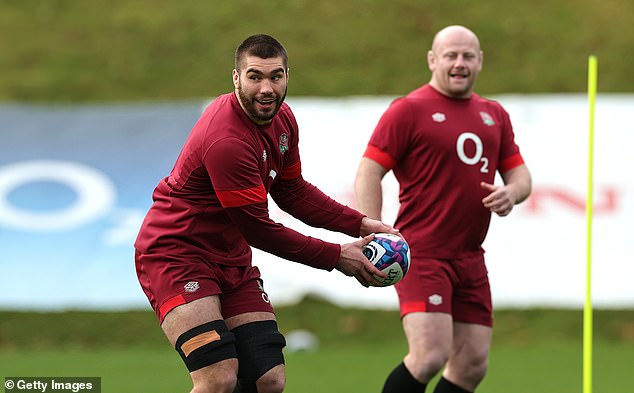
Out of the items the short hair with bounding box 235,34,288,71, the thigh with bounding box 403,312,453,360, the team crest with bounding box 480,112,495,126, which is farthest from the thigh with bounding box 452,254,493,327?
the short hair with bounding box 235,34,288,71

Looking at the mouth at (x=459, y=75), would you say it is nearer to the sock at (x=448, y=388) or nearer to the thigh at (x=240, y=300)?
the sock at (x=448, y=388)

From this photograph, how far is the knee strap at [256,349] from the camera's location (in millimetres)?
5719

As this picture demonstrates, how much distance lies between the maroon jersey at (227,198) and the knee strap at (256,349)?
14.9 inches


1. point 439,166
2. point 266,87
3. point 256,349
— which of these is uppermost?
point 266,87

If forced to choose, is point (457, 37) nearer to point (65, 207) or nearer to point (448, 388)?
point (448, 388)

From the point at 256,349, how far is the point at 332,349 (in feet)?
17.8

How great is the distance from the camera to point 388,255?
5.83 metres

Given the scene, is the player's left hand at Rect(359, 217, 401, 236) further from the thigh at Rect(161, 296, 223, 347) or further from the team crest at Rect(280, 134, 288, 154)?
the thigh at Rect(161, 296, 223, 347)

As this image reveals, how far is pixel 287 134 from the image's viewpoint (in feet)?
19.5

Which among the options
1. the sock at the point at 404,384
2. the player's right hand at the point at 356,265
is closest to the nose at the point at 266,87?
the player's right hand at the point at 356,265

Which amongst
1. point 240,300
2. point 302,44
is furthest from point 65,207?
point 240,300

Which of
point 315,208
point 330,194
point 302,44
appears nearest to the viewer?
point 315,208

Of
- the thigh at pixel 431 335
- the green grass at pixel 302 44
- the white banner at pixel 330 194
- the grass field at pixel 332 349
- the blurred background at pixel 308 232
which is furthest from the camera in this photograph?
the green grass at pixel 302 44

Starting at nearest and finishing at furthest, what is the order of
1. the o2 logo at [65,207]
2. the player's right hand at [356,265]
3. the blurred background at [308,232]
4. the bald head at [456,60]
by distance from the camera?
the player's right hand at [356,265] → the bald head at [456,60] → the blurred background at [308,232] → the o2 logo at [65,207]
